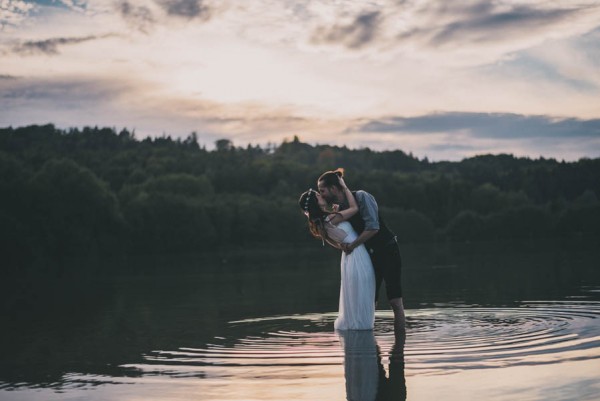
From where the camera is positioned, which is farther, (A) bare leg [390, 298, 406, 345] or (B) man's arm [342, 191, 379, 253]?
(B) man's arm [342, 191, 379, 253]

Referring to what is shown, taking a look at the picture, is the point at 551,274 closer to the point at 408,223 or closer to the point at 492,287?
the point at 492,287

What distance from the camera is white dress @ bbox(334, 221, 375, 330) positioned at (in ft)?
44.2

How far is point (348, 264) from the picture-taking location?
45.4 ft

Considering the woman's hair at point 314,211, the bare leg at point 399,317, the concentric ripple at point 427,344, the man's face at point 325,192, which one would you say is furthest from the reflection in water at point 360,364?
the man's face at point 325,192

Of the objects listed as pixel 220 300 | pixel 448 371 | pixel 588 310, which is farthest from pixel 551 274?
pixel 448 371

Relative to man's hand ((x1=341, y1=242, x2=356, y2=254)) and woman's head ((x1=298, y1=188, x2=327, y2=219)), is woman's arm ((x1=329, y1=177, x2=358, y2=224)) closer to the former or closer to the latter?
woman's head ((x1=298, y1=188, x2=327, y2=219))

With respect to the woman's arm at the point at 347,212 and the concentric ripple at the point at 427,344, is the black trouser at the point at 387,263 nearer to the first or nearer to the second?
the woman's arm at the point at 347,212

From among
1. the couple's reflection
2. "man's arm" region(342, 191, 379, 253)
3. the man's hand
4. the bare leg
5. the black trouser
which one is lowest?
the couple's reflection

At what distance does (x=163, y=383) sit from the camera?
9203 mm

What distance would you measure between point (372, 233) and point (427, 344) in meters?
2.74

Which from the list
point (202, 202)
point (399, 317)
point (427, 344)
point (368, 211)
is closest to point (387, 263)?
point (368, 211)

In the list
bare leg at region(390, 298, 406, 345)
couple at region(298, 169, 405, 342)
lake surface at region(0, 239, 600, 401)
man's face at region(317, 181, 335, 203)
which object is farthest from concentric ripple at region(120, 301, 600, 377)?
man's face at region(317, 181, 335, 203)

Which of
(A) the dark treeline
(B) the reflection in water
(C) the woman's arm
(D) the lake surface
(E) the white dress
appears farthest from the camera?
(A) the dark treeline

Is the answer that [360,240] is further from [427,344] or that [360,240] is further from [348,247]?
[427,344]
